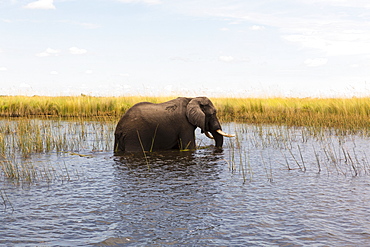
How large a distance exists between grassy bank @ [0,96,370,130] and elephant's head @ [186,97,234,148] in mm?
6730

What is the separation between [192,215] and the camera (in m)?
5.36

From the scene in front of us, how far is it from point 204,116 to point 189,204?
193 inches

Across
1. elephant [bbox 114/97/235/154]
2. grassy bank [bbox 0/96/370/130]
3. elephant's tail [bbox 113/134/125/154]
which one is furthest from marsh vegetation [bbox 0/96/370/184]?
elephant [bbox 114/97/235/154]

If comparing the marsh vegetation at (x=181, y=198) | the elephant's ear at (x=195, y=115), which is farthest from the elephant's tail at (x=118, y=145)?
the elephant's ear at (x=195, y=115)

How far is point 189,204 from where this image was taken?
5820 millimetres

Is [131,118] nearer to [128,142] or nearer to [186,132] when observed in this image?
[128,142]

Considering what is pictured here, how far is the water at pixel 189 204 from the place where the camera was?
4.64 meters

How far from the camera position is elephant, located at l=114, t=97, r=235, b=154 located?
9.84m

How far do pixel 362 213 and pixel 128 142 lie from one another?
5.83 m

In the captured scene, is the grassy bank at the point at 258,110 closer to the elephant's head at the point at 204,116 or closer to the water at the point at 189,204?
the elephant's head at the point at 204,116

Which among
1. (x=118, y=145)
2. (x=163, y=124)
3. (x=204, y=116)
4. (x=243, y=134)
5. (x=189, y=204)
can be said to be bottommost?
(x=189, y=204)

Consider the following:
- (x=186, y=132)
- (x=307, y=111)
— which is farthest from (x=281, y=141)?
(x=307, y=111)

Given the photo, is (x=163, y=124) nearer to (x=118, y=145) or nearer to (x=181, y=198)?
(x=118, y=145)

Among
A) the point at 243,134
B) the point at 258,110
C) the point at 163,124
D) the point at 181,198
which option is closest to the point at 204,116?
the point at 163,124
